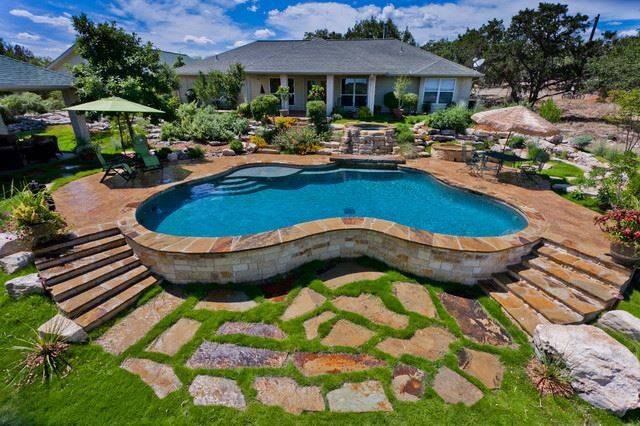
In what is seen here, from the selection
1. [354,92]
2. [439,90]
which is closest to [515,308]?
[354,92]

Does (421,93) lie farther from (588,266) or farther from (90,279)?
(90,279)

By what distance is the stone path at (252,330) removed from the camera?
Answer: 456 centimetres

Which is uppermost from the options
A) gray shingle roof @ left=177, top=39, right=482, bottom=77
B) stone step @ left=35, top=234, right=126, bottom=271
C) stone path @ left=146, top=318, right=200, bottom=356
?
gray shingle roof @ left=177, top=39, right=482, bottom=77

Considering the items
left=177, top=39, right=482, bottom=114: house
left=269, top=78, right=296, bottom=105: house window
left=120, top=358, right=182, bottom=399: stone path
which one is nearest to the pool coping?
left=120, top=358, right=182, bottom=399: stone path

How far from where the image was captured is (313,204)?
9102 millimetres

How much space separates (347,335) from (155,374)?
9.16 ft

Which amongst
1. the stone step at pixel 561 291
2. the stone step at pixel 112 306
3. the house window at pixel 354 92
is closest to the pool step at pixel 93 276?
the stone step at pixel 112 306

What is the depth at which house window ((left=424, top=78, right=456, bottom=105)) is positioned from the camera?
71.7ft

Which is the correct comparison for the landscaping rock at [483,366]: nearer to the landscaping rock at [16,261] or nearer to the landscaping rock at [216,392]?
the landscaping rock at [216,392]

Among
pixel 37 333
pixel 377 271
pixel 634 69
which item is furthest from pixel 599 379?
pixel 634 69

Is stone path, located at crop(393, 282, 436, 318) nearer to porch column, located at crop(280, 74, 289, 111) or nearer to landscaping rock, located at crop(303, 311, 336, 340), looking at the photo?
landscaping rock, located at crop(303, 311, 336, 340)

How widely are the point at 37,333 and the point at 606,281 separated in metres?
9.54

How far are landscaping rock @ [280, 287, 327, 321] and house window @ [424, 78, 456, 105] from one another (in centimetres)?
2173

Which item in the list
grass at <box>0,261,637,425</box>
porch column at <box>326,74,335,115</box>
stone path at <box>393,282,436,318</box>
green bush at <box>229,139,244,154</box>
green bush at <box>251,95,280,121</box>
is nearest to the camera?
grass at <box>0,261,637,425</box>
